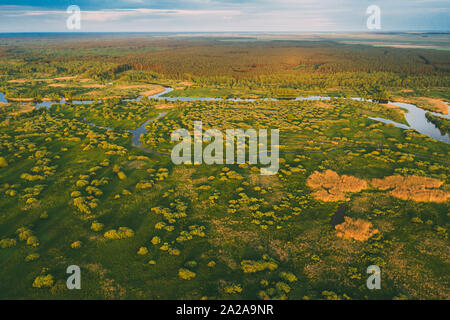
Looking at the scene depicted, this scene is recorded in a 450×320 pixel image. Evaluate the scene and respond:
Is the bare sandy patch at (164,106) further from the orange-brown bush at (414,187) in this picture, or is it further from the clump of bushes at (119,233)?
the orange-brown bush at (414,187)

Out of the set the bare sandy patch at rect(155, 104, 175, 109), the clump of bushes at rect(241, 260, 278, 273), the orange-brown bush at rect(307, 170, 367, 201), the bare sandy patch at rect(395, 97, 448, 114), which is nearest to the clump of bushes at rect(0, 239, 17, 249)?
the clump of bushes at rect(241, 260, 278, 273)

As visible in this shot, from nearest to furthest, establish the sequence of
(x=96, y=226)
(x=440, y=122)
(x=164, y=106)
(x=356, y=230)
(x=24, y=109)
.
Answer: (x=356, y=230), (x=96, y=226), (x=440, y=122), (x=24, y=109), (x=164, y=106)

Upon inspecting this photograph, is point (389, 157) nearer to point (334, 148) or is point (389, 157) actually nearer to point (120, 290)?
point (334, 148)

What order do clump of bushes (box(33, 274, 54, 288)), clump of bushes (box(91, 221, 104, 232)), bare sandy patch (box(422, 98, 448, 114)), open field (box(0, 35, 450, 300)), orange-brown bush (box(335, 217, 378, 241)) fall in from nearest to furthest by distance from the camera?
1. clump of bushes (box(33, 274, 54, 288))
2. open field (box(0, 35, 450, 300))
3. orange-brown bush (box(335, 217, 378, 241))
4. clump of bushes (box(91, 221, 104, 232))
5. bare sandy patch (box(422, 98, 448, 114))

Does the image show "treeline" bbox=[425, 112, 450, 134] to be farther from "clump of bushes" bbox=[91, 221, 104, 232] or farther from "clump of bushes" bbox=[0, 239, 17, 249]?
"clump of bushes" bbox=[0, 239, 17, 249]

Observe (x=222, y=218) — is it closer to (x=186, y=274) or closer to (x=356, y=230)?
(x=186, y=274)

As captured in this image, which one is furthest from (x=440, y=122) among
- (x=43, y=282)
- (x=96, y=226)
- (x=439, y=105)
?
(x=43, y=282)
